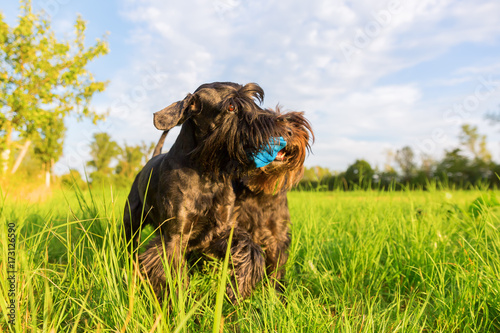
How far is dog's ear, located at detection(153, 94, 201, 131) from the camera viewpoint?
8.54ft

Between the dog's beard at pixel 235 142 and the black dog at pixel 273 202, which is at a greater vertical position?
the dog's beard at pixel 235 142

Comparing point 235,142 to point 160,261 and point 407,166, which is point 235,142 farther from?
point 407,166

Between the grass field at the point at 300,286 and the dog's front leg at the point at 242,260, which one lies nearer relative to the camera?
the grass field at the point at 300,286

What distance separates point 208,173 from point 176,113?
53 cm

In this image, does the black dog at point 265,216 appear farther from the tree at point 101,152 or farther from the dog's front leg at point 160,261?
the tree at point 101,152

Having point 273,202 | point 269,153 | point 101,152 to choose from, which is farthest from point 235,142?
point 101,152

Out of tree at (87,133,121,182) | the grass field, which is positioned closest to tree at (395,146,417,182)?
the grass field

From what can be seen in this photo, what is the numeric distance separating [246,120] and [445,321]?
6.28 ft

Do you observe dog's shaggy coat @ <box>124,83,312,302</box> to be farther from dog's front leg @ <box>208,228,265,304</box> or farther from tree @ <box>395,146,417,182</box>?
tree @ <box>395,146,417,182</box>

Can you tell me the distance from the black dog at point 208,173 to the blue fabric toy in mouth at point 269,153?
0.13 feet

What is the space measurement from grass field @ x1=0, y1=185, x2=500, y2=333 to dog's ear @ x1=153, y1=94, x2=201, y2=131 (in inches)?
28.3

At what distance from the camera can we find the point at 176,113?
8.59ft

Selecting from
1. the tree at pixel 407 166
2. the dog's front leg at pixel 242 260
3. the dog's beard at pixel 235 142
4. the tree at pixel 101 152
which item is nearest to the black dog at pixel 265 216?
the dog's front leg at pixel 242 260

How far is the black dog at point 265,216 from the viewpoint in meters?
→ 2.70
